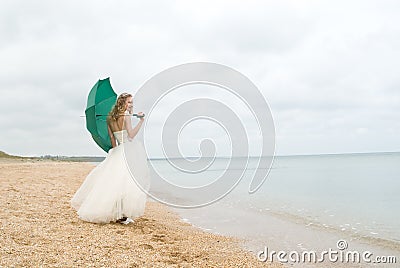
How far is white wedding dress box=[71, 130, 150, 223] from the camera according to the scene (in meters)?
6.85

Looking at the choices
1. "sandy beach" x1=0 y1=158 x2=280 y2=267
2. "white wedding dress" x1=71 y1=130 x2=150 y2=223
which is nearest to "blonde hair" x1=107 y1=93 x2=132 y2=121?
"white wedding dress" x1=71 y1=130 x2=150 y2=223

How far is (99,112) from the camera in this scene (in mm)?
7395

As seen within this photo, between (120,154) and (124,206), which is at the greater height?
(120,154)

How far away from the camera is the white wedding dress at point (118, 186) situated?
6.85 metres

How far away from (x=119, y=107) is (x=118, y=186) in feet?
5.01

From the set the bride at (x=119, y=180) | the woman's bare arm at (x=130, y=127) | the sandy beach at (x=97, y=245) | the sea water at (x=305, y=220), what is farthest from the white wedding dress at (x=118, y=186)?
the sea water at (x=305, y=220)

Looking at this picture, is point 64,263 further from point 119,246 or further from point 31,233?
point 31,233

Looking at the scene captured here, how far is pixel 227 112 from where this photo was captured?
877 centimetres

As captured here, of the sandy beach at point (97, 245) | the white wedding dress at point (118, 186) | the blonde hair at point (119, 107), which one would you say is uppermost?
the blonde hair at point (119, 107)

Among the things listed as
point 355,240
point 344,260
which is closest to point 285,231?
point 355,240

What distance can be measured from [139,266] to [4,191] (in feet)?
25.5

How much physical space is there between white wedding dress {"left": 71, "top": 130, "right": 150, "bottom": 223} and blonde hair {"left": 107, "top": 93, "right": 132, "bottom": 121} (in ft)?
1.09

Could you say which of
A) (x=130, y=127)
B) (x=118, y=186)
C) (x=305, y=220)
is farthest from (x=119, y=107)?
(x=305, y=220)

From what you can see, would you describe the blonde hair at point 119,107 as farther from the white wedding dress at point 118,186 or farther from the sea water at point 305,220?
the sea water at point 305,220
